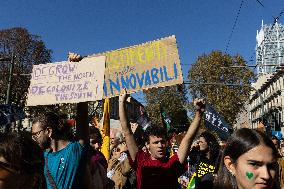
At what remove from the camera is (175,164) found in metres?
4.16

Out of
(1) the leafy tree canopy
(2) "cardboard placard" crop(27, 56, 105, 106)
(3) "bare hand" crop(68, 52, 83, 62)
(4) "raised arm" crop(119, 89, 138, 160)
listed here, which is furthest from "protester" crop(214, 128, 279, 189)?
(1) the leafy tree canopy

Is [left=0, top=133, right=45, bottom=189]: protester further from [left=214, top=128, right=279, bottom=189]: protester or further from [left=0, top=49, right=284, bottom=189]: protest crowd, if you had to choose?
[left=214, top=128, right=279, bottom=189]: protester

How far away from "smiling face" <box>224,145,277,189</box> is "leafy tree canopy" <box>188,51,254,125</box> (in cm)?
4399

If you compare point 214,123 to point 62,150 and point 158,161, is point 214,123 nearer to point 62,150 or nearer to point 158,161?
point 158,161

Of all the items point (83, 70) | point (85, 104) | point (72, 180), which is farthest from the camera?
point (83, 70)

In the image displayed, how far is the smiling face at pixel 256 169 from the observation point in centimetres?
254

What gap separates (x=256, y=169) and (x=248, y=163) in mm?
67

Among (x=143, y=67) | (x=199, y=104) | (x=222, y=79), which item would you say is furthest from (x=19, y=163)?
(x=222, y=79)

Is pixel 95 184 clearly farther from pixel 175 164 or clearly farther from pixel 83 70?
pixel 83 70

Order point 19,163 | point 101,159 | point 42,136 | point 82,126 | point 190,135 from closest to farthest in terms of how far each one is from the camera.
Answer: point 19,163 → point 42,136 → point 82,126 → point 190,135 → point 101,159

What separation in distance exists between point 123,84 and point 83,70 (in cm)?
89

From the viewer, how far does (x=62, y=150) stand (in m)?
3.38

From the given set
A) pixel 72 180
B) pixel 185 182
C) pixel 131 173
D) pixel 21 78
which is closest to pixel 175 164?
pixel 72 180

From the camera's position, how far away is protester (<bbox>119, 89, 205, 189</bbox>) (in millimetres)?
4109
